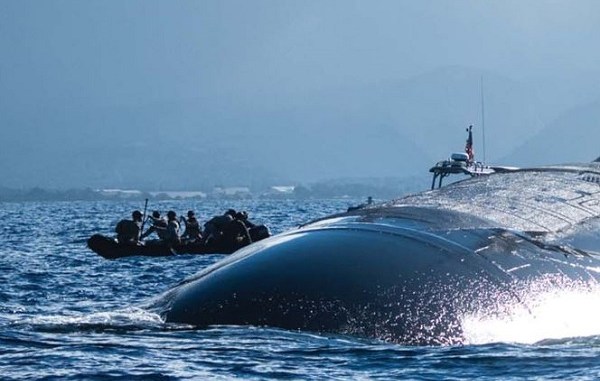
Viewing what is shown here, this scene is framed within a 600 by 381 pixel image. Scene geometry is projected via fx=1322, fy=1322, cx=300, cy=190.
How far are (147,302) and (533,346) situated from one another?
524cm

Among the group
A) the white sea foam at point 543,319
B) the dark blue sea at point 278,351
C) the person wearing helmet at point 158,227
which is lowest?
the dark blue sea at point 278,351

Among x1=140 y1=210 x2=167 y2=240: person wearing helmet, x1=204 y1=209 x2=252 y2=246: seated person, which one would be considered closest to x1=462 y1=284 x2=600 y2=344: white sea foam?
x1=204 y1=209 x2=252 y2=246: seated person

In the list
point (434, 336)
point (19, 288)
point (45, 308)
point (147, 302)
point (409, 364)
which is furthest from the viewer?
point (19, 288)

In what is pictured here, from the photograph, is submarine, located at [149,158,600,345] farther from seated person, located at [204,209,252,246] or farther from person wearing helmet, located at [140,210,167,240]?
person wearing helmet, located at [140,210,167,240]

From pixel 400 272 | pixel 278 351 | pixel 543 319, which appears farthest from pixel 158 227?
pixel 278 351

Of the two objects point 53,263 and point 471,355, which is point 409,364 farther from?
point 53,263

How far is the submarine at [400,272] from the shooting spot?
47.0 feet

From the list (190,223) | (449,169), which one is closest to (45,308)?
(449,169)

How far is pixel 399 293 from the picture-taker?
14523 millimetres

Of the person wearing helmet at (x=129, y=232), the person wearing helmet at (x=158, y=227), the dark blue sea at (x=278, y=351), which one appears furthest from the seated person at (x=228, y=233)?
the dark blue sea at (x=278, y=351)

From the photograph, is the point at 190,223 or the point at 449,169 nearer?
the point at 449,169

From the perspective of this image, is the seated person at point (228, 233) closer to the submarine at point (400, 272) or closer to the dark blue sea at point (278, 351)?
the submarine at point (400, 272)

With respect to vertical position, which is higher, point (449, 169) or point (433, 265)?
point (449, 169)

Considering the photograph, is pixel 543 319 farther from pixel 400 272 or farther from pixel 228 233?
pixel 228 233
